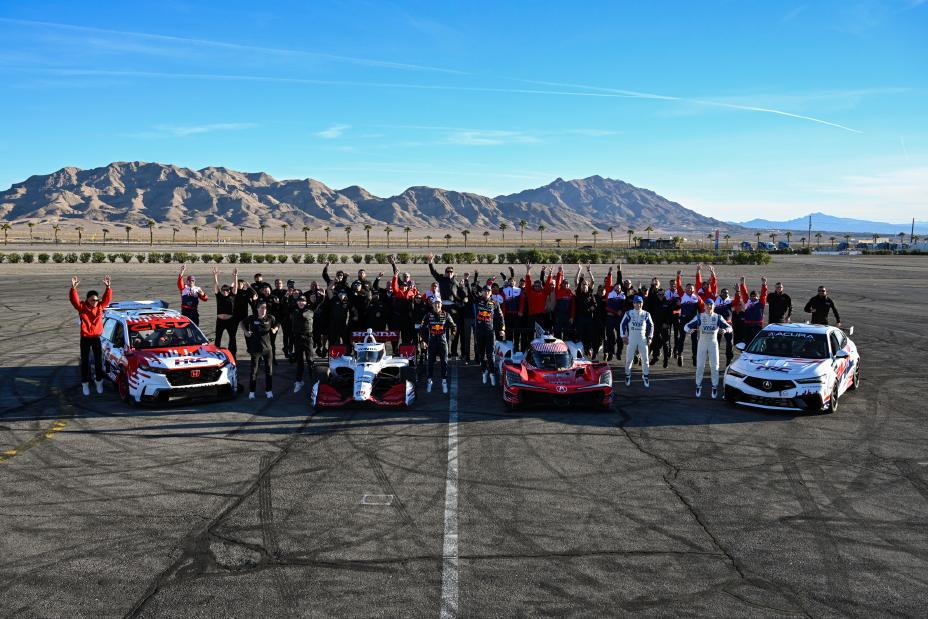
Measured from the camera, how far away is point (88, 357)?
14320 millimetres

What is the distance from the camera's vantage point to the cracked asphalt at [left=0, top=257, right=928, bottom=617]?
252 inches

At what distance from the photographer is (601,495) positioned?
883cm

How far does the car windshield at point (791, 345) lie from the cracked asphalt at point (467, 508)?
3.98 ft

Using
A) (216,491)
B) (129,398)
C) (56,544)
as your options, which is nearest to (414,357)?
(129,398)

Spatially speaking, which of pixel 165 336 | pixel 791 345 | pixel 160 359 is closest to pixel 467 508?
pixel 160 359

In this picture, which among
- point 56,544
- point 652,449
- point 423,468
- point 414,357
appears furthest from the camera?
point 414,357

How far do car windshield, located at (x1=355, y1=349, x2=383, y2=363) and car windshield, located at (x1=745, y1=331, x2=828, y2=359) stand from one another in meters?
7.72

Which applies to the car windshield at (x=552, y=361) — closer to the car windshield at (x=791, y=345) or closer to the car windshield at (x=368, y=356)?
the car windshield at (x=368, y=356)

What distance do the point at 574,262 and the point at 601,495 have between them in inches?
2429

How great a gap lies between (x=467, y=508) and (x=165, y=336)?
887cm

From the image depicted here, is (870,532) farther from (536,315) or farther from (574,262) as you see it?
(574,262)

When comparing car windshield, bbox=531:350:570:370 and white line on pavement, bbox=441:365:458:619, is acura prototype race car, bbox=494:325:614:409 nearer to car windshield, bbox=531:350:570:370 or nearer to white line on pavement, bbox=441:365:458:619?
car windshield, bbox=531:350:570:370

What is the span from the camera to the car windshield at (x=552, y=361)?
45.1 ft

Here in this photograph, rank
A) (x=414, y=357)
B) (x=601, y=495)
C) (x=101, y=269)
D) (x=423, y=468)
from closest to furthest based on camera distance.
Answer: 1. (x=601, y=495)
2. (x=423, y=468)
3. (x=414, y=357)
4. (x=101, y=269)
